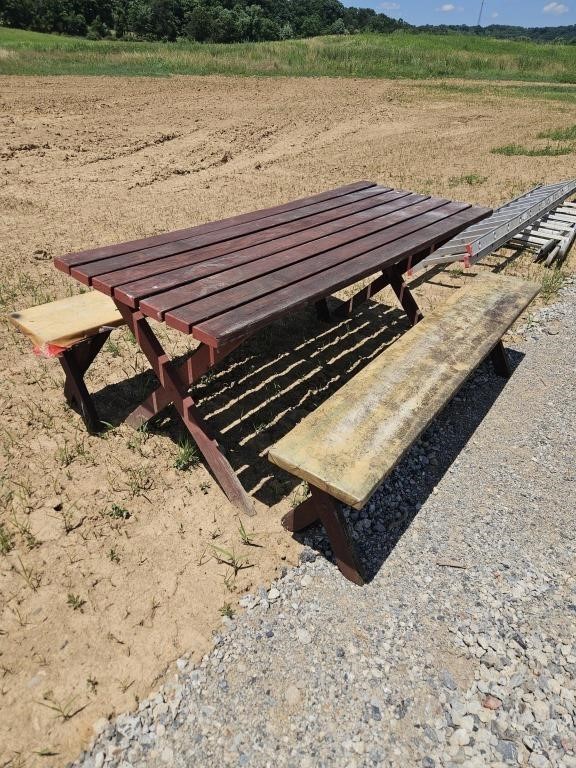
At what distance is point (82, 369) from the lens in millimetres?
3113

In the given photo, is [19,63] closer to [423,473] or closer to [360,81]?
[360,81]

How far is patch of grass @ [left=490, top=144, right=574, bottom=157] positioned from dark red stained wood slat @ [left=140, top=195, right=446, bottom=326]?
904 cm

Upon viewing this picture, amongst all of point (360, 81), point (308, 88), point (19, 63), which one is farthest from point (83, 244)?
point (360, 81)

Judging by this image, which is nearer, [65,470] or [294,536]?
[294,536]

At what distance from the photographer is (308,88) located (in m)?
18.4

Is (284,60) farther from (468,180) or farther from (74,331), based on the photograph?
(74,331)

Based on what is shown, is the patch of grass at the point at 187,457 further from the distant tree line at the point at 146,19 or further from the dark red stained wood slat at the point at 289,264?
the distant tree line at the point at 146,19

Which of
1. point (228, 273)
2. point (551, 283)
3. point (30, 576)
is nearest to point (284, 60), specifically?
point (551, 283)

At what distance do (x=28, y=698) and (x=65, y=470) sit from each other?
4.20ft

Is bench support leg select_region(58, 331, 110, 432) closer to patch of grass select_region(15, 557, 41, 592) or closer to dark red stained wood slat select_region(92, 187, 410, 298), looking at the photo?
dark red stained wood slat select_region(92, 187, 410, 298)

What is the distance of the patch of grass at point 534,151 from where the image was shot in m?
10.8

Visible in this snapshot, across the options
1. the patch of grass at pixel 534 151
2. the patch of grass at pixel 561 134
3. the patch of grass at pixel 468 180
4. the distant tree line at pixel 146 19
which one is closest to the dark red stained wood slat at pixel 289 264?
the patch of grass at pixel 468 180

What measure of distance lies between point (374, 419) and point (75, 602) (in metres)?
1.65

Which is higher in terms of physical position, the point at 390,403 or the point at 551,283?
the point at 390,403
